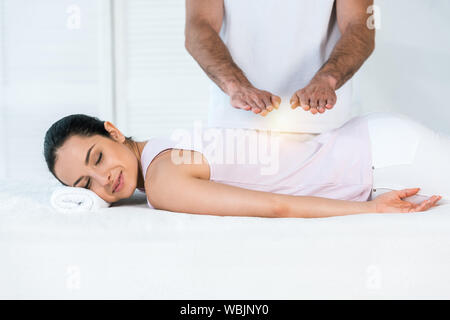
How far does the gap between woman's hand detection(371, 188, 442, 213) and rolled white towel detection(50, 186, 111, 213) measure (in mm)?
770

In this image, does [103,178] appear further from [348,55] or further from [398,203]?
[348,55]

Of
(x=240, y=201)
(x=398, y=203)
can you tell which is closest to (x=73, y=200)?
(x=240, y=201)

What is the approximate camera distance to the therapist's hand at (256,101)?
1319 mm

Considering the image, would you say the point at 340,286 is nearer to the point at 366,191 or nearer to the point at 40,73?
the point at 366,191

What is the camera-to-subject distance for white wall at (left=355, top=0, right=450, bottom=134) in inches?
120

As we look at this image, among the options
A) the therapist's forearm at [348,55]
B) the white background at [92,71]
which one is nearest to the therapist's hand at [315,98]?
the therapist's forearm at [348,55]

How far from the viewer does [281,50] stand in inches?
75.8

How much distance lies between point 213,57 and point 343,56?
44 centimetres

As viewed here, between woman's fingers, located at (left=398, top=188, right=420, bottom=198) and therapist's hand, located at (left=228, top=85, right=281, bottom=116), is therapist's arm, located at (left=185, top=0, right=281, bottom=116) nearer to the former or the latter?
therapist's hand, located at (left=228, top=85, right=281, bottom=116)

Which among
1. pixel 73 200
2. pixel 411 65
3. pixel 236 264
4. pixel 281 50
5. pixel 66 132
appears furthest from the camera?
pixel 411 65

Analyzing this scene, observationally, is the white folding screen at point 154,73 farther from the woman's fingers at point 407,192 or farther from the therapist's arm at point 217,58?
the woman's fingers at point 407,192

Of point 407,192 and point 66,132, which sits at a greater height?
point 66,132

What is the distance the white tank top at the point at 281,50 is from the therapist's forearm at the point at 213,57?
17 centimetres
